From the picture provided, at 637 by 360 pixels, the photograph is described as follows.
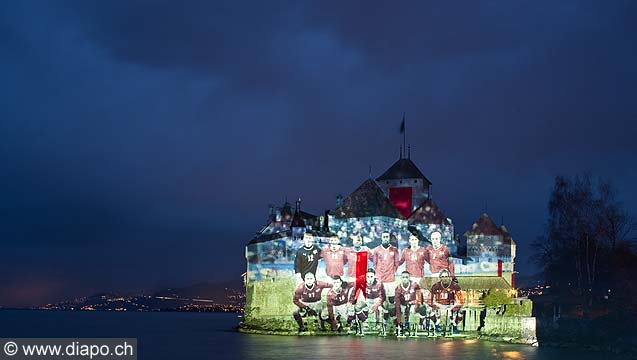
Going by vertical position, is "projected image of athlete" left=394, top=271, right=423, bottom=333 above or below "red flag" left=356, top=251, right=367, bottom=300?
below

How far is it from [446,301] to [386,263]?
670 cm

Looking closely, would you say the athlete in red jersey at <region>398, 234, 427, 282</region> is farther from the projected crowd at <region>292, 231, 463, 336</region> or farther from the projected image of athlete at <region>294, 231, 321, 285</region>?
the projected image of athlete at <region>294, 231, 321, 285</region>

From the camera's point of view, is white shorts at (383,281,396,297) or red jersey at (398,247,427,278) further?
red jersey at (398,247,427,278)

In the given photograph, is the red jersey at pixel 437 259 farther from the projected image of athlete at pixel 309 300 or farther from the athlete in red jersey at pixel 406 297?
the projected image of athlete at pixel 309 300

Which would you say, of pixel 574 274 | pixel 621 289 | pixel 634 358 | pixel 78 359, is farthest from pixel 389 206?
pixel 78 359

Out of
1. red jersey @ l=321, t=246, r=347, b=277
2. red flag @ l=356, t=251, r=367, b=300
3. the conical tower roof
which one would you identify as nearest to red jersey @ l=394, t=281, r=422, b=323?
red flag @ l=356, t=251, r=367, b=300

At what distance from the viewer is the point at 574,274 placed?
2741 inches

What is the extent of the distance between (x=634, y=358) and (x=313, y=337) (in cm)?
2879

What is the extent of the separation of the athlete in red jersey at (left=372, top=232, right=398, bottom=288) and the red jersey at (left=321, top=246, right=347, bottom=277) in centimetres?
337

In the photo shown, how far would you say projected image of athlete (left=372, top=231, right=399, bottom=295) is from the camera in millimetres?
74875

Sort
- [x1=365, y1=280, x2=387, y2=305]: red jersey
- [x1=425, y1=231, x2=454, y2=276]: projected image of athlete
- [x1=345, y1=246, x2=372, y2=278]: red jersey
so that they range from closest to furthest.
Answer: [x1=365, y1=280, x2=387, y2=305]: red jersey
[x1=345, y1=246, x2=372, y2=278]: red jersey
[x1=425, y1=231, x2=454, y2=276]: projected image of athlete

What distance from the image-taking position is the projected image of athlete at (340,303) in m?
73.4

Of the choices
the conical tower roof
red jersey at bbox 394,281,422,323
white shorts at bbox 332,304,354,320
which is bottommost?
white shorts at bbox 332,304,354,320

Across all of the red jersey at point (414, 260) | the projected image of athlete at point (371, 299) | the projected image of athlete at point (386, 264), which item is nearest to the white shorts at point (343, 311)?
the projected image of athlete at point (371, 299)
